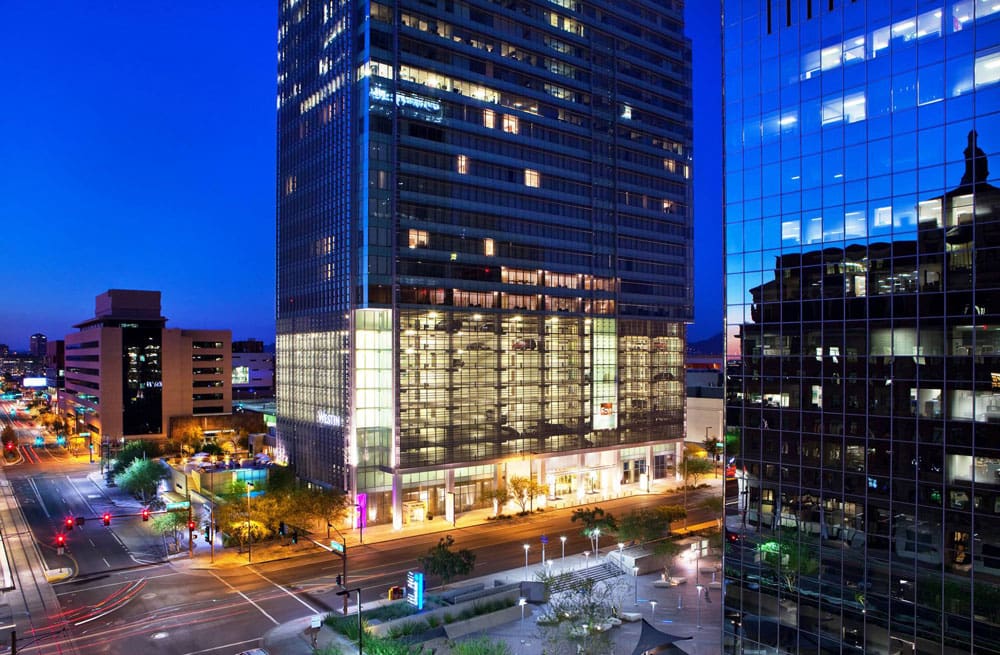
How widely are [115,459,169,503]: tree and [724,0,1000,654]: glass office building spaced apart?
8343 centimetres

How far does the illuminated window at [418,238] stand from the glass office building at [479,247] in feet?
0.81

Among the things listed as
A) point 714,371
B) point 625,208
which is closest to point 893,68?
point 625,208

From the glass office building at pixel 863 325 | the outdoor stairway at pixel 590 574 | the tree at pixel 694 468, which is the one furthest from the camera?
the tree at pixel 694 468

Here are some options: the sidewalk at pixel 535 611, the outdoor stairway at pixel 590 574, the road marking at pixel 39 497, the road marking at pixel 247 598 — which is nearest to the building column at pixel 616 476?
the sidewalk at pixel 535 611

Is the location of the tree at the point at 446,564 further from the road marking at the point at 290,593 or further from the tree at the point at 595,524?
the tree at the point at 595,524

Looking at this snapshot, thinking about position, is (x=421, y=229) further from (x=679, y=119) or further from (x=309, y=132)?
(x=679, y=119)

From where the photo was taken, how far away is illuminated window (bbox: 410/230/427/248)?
87875 millimetres

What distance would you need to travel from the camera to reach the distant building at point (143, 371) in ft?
488

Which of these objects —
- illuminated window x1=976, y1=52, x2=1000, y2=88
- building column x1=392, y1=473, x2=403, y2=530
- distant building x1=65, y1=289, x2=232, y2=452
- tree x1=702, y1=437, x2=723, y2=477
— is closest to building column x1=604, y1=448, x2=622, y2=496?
tree x1=702, y1=437, x2=723, y2=477

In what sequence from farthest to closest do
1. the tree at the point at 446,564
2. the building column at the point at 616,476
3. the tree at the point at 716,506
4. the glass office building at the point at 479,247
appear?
the building column at the point at 616,476, the glass office building at the point at 479,247, the tree at the point at 716,506, the tree at the point at 446,564

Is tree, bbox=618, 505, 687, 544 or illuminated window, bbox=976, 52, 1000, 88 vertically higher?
illuminated window, bbox=976, 52, 1000, 88

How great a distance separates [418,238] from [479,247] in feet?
30.7

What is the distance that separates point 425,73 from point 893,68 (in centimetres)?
6357

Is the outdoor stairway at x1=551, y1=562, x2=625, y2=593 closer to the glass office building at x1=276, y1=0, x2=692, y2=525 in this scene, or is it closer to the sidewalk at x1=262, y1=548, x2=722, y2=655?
the sidewalk at x1=262, y1=548, x2=722, y2=655
